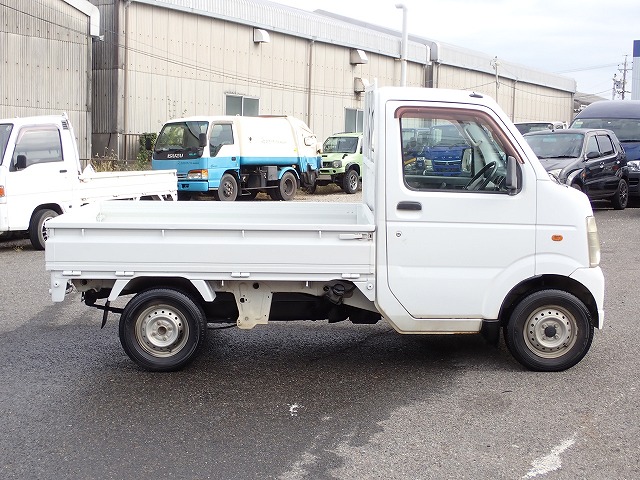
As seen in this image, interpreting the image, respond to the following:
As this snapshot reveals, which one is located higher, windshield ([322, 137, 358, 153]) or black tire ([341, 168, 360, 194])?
windshield ([322, 137, 358, 153])

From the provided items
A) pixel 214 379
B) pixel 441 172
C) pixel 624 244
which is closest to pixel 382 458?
pixel 214 379

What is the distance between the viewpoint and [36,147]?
43.5 feet

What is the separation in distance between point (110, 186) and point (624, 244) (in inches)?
338

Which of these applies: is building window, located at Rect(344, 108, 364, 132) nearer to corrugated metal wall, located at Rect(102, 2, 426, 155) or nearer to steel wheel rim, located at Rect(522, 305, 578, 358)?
corrugated metal wall, located at Rect(102, 2, 426, 155)

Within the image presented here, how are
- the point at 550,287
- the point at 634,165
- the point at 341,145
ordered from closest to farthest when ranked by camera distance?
1. the point at 550,287
2. the point at 634,165
3. the point at 341,145

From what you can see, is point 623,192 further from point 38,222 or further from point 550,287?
point 550,287

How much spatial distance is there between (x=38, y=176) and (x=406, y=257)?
27.9 feet

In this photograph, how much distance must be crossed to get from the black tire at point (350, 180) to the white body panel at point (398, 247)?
19601 millimetres

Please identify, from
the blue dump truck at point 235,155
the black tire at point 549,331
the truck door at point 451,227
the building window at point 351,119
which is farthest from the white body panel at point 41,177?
the building window at point 351,119

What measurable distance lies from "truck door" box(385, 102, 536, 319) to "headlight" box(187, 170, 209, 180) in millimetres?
14679

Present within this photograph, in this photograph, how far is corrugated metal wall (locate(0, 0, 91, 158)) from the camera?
2319cm

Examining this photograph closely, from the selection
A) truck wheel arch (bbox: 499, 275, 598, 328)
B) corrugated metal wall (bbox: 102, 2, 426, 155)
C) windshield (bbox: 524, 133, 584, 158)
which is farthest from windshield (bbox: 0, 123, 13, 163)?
corrugated metal wall (bbox: 102, 2, 426, 155)

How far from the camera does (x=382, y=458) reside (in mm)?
4973

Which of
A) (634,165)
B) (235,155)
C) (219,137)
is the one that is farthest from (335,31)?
(634,165)
